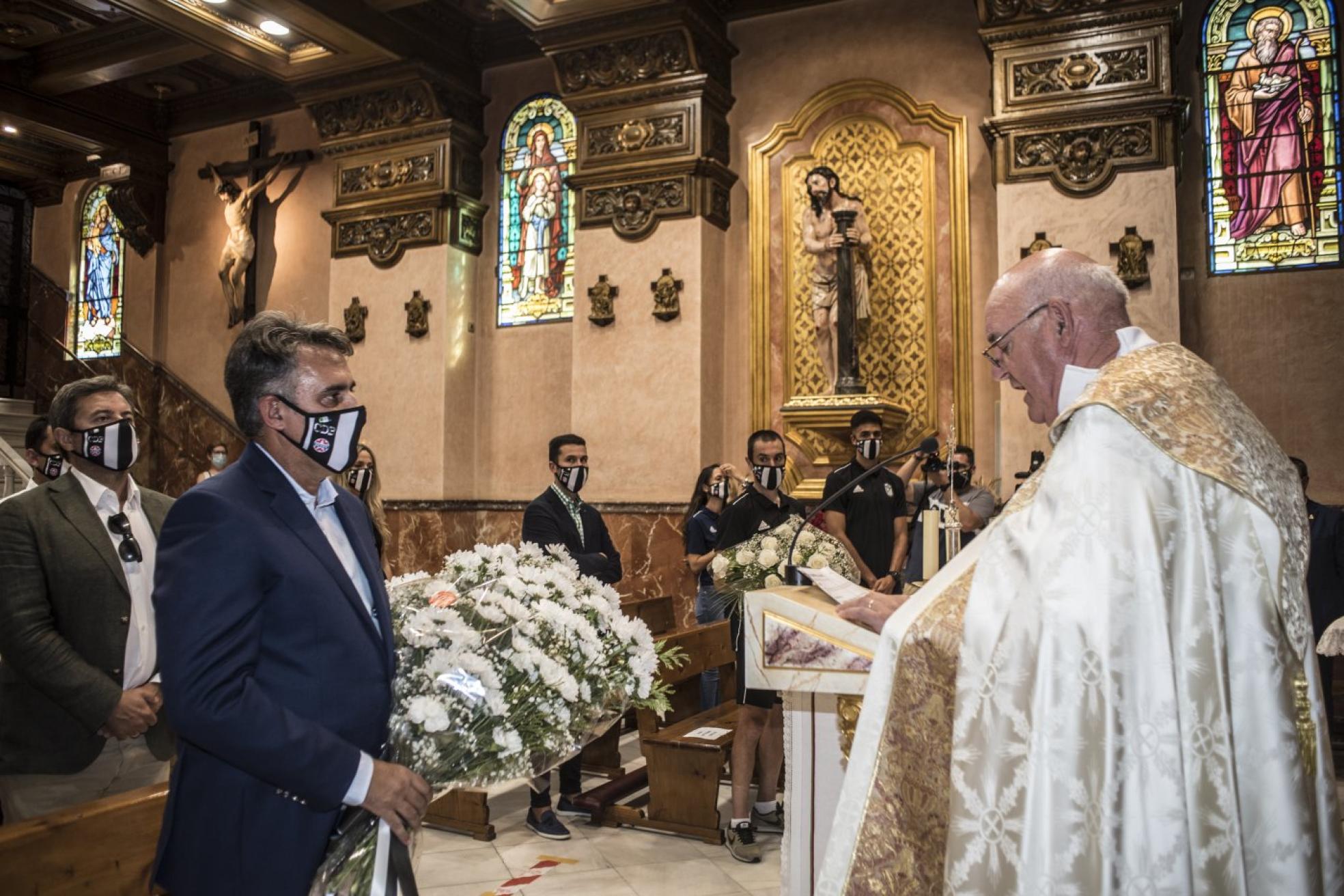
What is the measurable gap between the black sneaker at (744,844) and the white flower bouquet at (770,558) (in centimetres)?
98

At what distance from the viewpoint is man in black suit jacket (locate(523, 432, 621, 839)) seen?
504 cm

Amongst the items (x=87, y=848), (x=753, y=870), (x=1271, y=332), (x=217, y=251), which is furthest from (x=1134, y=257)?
(x=217, y=251)

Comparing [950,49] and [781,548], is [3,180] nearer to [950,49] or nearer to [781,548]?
[950,49]

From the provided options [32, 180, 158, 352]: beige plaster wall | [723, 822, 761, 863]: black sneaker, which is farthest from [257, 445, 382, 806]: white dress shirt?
[32, 180, 158, 352]: beige plaster wall

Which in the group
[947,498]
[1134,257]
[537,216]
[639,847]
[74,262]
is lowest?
[639,847]

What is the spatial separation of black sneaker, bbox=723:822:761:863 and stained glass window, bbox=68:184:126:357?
11121 mm

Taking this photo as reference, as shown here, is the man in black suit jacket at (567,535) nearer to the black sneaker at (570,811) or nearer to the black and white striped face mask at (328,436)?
the black sneaker at (570,811)

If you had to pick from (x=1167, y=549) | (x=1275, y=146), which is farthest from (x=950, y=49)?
(x=1167, y=549)

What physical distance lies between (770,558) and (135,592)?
245 centimetres

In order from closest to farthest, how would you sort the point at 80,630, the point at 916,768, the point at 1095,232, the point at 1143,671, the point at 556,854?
the point at 1143,671, the point at 916,768, the point at 80,630, the point at 556,854, the point at 1095,232

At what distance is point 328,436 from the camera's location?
7.08ft

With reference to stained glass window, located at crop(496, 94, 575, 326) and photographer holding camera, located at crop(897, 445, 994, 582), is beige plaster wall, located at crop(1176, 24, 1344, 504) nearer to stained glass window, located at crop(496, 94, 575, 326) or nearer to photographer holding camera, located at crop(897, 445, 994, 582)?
photographer holding camera, located at crop(897, 445, 994, 582)

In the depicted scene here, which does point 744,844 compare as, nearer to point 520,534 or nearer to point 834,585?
point 834,585

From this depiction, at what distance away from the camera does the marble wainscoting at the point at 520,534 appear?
9156mm
